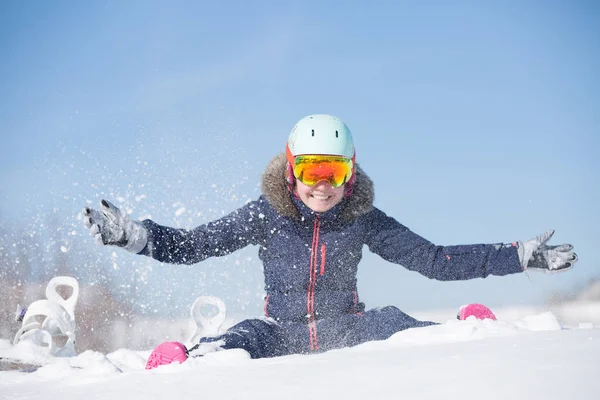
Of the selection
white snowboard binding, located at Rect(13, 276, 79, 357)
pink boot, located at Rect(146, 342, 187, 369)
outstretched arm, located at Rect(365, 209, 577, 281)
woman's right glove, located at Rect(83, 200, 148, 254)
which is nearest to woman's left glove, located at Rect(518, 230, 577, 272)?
outstretched arm, located at Rect(365, 209, 577, 281)

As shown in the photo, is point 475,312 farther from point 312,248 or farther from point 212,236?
point 212,236

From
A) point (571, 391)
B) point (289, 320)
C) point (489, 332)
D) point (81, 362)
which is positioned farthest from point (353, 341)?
point (571, 391)

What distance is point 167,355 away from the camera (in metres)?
3.25

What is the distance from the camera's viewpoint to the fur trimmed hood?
174 inches

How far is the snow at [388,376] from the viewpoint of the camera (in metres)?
1.71

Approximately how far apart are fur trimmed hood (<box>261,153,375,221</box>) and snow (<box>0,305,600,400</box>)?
4.77 ft

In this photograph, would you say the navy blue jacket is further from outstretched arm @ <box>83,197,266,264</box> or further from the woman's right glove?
the woman's right glove

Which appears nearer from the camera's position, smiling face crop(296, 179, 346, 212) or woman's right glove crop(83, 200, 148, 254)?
woman's right glove crop(83, 200, 148, 254)

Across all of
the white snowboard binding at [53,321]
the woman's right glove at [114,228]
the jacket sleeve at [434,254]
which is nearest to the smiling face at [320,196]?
the jacket sleeve at [434,254]

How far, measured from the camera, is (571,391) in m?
1.58

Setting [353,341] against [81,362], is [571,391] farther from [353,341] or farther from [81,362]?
[81,362]

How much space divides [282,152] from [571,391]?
3.43 meters

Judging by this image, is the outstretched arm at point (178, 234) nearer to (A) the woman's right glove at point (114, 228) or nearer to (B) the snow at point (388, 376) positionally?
(A) the woman's right glove at point (114, 228)

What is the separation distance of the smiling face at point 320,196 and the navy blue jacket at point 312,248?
0.16 feet
